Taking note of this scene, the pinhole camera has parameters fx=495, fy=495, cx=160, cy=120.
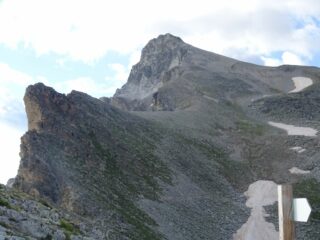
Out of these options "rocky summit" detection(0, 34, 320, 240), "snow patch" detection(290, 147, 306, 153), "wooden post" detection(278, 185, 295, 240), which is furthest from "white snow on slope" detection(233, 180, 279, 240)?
"wooden post" detection(278, 185, 295, 240)

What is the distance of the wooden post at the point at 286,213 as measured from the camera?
1252 centimetres

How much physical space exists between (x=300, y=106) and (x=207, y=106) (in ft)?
85.9

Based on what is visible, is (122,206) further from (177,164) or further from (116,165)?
(177,164)

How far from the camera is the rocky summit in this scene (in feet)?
171

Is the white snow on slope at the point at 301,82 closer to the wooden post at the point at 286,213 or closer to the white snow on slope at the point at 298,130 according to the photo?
the white snow on slope at the point at 298,130

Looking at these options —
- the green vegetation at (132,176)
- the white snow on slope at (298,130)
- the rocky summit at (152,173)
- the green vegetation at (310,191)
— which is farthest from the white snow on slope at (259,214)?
the white snow on slope at (298,130)

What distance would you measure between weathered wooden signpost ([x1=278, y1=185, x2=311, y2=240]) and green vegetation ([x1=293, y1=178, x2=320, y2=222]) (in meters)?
67.3

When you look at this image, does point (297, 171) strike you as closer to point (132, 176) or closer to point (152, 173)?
point (152, 173)

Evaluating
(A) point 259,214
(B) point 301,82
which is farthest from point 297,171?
(B) point 301,82

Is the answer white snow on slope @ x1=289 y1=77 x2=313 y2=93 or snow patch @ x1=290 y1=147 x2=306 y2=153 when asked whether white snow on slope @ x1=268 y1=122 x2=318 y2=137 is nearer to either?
snow patch @ x1=290 y1=147 x2=306 y2=153

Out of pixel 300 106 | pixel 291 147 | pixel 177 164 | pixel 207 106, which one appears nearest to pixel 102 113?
pixel 177 164

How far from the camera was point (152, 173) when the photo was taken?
7269cm

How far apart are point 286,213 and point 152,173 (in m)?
60.5

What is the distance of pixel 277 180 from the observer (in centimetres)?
9031
